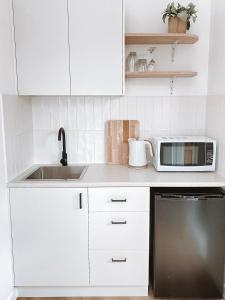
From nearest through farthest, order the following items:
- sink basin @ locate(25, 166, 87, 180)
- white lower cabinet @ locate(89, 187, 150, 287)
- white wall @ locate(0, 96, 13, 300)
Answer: white wall @ locate(0, 96, 13, 300) → white lower cabinet @ locate(89, 187, 150, 287) → sink basin @ locate(25, 166, 87, 180)

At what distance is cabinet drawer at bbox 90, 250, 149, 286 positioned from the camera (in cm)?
191

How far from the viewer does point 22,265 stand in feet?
6.30

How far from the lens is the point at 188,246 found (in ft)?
6.07

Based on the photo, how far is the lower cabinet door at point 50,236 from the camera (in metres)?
1.85

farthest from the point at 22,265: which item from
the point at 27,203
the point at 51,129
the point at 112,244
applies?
the point at 51,129

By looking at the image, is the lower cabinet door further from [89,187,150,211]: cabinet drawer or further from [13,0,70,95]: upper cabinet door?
[13,0,70,95]: upper cabinet door

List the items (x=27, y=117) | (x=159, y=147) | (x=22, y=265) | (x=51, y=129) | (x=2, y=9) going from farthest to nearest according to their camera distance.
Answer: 1. (x=51, y=129)
2. (x=27, y=117)
3. (x=159, y=147)
4. (x=22, y=265)
5. (x=2, y=9)

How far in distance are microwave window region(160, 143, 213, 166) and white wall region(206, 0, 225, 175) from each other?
139 mm

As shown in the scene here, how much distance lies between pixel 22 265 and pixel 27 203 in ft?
1.56

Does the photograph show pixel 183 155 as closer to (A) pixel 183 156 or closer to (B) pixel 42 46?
(A) pixel 183 156

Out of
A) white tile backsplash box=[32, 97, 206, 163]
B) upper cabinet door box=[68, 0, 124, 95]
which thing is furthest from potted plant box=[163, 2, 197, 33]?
white tile backsplash box=[32, 97, 206, 163]

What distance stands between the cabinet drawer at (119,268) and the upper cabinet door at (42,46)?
128cm

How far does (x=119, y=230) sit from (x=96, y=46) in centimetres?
138

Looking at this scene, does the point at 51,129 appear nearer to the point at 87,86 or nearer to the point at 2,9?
the point at 87,86
